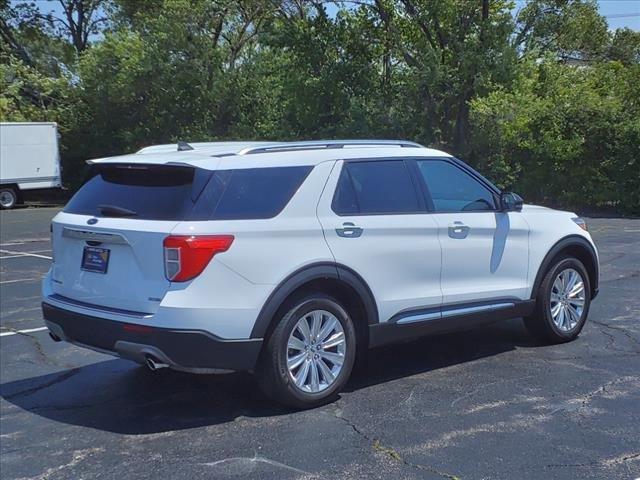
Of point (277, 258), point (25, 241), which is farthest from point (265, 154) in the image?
point (25, 241)

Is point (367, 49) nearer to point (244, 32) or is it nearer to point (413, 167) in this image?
point (244, 32)

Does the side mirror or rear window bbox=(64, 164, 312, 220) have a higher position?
rear window bbox=(64, 164, 312, 220)

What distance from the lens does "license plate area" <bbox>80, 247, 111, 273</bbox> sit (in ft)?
16.4

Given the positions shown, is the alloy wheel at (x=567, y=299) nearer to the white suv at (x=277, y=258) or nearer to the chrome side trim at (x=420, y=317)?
the white suv at (x=277, y=258)

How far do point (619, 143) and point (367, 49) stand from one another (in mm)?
8120

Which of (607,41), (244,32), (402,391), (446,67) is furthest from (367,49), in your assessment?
(607,41)

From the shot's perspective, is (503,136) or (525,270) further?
(503,136)

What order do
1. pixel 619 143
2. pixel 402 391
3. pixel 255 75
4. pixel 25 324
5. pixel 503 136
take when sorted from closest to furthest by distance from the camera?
1. pixel 402 391
2. pixel 25 324
3. pixel 619 143
4. pixel 503 136
5. pixel 255 75

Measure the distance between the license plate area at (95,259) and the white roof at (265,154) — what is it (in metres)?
0.66

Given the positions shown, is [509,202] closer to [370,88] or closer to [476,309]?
[476,309]

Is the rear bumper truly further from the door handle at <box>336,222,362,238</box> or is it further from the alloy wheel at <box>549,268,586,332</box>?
the alloy wheel at <box>549,268,586,332</box>

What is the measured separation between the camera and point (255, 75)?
28.2 metres

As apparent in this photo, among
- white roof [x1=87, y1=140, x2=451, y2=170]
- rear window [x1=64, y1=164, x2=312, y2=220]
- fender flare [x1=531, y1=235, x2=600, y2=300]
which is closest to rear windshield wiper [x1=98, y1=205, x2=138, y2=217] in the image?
rear window [x1=64, y1=164, x2=312, y2=220]

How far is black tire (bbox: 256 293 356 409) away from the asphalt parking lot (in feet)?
0.37
